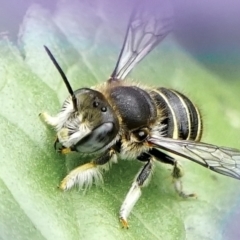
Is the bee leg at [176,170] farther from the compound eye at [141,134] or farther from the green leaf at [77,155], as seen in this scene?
the compound eye at [141,134]

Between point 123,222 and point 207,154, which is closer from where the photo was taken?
point 123,222

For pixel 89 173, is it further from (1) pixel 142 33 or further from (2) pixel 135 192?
(1) pixel 142 33

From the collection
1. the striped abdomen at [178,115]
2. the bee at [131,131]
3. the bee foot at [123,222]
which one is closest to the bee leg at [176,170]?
the bee at [131,131]

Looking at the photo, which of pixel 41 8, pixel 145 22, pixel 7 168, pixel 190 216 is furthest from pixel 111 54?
pixel 7 168

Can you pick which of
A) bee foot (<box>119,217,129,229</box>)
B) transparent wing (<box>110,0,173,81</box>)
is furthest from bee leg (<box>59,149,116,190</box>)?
transparent wing (<box>110,0,173,81</box>)

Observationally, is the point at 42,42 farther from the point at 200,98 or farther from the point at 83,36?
the point at 200,98

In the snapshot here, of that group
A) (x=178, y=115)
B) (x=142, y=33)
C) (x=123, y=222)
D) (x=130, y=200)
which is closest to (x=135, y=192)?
(x=130, y=200)
